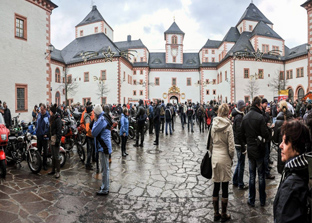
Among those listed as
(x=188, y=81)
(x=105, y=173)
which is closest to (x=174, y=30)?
(x=188, y=81)

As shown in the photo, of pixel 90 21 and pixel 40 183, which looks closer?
pixel 40 183

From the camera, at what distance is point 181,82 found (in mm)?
53062

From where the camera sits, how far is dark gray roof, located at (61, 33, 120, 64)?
135ft

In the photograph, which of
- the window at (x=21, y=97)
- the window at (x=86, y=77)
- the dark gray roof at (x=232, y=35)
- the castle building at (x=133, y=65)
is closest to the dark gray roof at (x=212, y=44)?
the castle building at (x=133, y=65)

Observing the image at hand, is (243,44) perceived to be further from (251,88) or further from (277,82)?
(277,82)

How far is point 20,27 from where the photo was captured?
15703mm

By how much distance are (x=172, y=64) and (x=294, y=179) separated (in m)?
54.0

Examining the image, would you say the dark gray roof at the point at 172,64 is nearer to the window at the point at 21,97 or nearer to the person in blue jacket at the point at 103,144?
the window at the point at 21,97

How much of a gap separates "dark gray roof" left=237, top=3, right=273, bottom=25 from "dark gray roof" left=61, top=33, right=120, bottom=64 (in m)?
30.5

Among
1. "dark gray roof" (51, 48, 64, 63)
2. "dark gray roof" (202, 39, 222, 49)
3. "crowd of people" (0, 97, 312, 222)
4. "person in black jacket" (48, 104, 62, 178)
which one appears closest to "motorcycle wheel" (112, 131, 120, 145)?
"crowd of people" (0, 97, 312, 222)

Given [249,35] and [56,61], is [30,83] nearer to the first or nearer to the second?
[56,61]

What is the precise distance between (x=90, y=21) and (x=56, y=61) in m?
17.1

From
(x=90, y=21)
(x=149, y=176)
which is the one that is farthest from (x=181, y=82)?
(x=149, y=176)

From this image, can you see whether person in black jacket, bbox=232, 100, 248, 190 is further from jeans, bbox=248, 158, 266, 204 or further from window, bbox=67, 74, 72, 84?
window, bbox=67, 74, 72, 84
